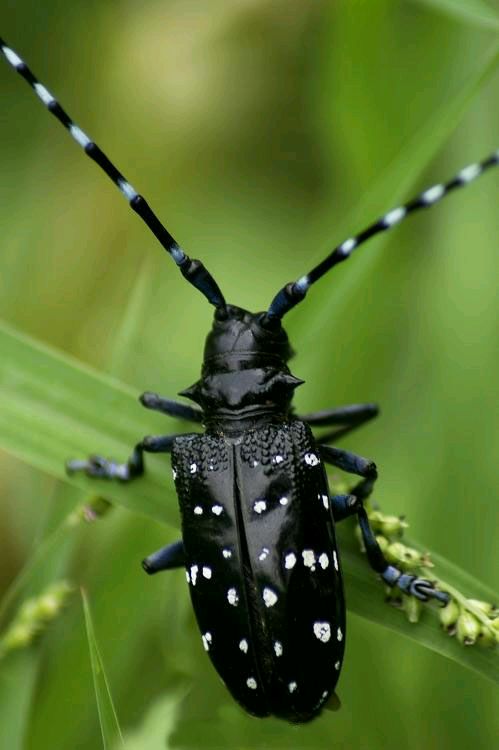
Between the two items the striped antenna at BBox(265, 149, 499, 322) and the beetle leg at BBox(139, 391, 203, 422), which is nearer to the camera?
the striped antenna at BBox(265, 149, 499, 322)

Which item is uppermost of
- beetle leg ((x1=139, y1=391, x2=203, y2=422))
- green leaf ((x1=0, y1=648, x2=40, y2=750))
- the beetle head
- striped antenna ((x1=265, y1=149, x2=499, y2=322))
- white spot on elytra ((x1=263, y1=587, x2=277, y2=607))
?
striped antenna ((x1=265, y1=149, x2=499, y2=322))

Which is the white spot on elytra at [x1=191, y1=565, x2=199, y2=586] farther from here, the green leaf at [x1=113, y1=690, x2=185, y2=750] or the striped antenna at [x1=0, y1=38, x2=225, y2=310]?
the striped antenna at [x1=0, y1=38, x2=225, y2=310]

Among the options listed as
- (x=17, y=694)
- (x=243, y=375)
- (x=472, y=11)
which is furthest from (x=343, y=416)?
(x=472, y=11)

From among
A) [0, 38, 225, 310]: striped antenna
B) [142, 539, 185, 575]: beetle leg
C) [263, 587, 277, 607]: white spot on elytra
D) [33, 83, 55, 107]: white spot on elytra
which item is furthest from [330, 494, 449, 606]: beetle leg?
[33, 83, 55, 107]: white spot on elytra

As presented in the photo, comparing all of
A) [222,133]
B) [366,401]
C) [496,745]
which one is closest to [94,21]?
[222,133]

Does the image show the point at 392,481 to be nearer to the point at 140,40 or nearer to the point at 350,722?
the point at 350,722

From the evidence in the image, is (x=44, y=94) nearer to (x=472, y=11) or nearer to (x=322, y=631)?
(x=472, y=11)

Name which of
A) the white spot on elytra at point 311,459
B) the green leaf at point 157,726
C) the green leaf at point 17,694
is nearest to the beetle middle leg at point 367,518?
the white spot on elytra at point 311,459

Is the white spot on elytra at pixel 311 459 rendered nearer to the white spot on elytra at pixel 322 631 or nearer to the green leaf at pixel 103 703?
the white spot on elytra at pixel 322 631
